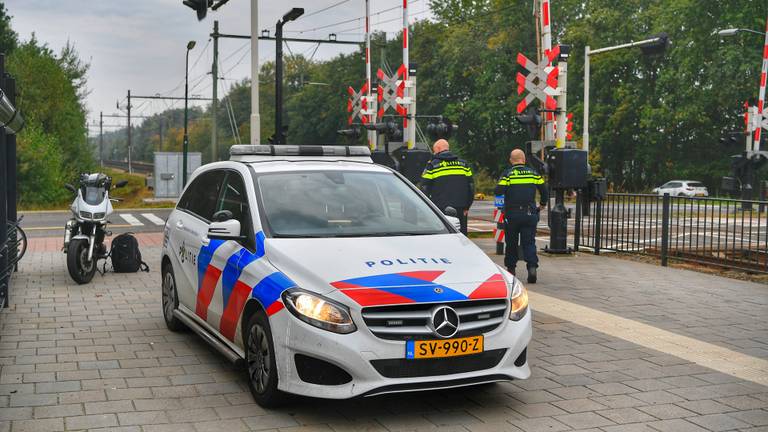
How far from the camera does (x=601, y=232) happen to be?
575 inches

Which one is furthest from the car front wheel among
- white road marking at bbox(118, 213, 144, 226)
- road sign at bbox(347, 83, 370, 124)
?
road sign at bbox(347, 83, 370, 124)

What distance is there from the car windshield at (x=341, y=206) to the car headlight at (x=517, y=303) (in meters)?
0.81

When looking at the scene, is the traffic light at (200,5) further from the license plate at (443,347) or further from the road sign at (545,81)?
the license plate at (443,347)

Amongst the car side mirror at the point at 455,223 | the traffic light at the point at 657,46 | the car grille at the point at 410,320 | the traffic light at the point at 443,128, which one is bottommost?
the car grille at the point at 410,320

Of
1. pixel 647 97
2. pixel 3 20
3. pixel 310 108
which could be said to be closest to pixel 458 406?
pixel 3 20

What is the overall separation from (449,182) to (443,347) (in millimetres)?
7049

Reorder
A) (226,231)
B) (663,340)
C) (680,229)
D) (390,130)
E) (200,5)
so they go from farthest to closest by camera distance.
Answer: (390,130)
(200,5)
(680,229)
(663,340)
(226,231)

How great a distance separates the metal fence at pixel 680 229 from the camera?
1175cm

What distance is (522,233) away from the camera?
11.1 metres

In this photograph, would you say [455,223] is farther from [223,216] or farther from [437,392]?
[223,216]

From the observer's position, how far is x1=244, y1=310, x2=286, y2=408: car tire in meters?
5.20

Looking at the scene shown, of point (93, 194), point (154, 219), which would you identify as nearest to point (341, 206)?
point (93, 194)

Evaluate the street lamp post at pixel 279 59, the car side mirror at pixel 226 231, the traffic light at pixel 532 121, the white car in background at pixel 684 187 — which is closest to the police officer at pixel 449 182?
the traffic light at pixel 532 121

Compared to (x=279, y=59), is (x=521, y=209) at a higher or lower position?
lower
